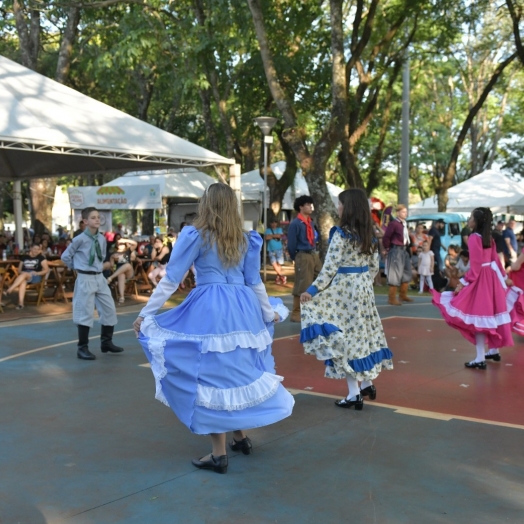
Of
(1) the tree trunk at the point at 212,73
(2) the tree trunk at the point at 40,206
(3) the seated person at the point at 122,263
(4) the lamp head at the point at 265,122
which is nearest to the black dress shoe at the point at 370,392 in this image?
(3) the seated person at the point at 122,263

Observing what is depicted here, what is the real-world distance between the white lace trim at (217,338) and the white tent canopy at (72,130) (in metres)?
8.44

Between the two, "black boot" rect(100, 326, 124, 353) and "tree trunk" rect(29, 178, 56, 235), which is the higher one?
"tree trunk" rect(29, 178, 56, 235)

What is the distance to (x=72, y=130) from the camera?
13.3 metres

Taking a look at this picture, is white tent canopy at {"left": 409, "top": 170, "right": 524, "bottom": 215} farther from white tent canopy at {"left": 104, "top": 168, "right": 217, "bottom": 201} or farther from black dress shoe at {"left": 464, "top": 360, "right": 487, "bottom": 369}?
black dress shoe at {"left": 464, "top": 360, "right": 487, "bottom": 369}

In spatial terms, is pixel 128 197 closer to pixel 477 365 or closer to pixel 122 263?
pixel 122 263

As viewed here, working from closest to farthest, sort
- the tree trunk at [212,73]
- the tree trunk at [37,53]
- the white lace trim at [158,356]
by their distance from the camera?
the white lace trim at [158,356] → the tree trunk at [212,73] → the tree trunk at [37,53]

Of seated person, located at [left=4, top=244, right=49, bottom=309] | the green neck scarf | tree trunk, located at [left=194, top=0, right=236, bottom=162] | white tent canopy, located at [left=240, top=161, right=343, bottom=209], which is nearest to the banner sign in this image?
tree trunk, located at [left=194, top=0, right=236, bottom=162]

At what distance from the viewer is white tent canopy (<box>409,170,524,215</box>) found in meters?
28.6

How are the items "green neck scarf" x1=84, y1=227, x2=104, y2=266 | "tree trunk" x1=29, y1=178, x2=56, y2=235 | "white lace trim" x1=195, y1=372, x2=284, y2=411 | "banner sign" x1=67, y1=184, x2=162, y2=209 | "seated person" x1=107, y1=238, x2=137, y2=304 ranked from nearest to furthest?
1. "white lace trim" x1=195, y1=372, x2=284, y2=411
2. "green neck scarf" x1=84, y1=227, x2=104, y2=266
3. "seated person" x1=107, y1=238, x2=137, y2=304
4. "banner sign" x1=67, y1=184, x2=162, y2=209
5. "tree trunk" x1=29, y1=178, x2=56, y2=235

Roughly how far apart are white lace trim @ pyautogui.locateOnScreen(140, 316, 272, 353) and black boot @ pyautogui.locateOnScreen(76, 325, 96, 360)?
4.06 meters

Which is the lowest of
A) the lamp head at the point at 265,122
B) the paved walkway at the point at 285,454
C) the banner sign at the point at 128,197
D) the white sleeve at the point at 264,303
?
the paved walkway at the point at 285,454

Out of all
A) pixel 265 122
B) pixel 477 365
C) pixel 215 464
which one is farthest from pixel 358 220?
pixel 265 122

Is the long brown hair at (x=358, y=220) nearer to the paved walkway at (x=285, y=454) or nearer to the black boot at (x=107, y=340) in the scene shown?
the paved walkway at (x=285, y=454)

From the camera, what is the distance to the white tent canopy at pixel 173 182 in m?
22.4
